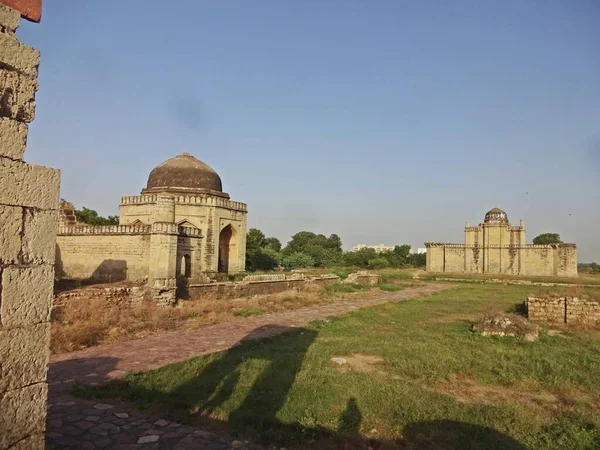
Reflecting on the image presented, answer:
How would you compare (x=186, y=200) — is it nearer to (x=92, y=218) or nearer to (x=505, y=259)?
(x=92, y=218)

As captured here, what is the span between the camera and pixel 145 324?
33.8 ft

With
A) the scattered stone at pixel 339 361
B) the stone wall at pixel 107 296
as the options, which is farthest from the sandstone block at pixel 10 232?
the stone wall at pixel 107 296

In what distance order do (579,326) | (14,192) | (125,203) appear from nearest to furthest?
1. (14,192)
2. (579,326)
3. (125,203)

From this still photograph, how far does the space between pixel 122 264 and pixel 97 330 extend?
816 centimetres

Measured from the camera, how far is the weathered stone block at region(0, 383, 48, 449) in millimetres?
2348

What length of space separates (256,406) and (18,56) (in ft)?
13.8

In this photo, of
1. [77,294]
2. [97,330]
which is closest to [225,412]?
[97,330]

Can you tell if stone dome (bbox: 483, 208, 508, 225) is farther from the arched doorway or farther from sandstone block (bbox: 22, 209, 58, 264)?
sandstone block (bbox: 22, 209, 58, 264)

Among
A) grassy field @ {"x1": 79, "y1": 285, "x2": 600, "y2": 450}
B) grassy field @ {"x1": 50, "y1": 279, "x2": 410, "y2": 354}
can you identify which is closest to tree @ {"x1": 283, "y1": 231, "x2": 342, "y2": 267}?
grassy field @ {"x1": 50, "y1": 279, "x2": 410, "y2": 354}

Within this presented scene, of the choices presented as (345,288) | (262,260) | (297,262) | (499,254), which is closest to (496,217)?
(499,254)

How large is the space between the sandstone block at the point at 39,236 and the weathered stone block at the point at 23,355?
0.40 metres

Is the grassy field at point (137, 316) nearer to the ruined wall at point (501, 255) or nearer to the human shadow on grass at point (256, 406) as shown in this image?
the human shadow on grass at point (256, 406)

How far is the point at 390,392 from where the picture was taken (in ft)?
18.4

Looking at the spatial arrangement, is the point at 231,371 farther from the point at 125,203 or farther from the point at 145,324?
the point at 125,203
